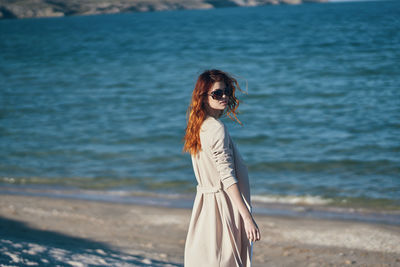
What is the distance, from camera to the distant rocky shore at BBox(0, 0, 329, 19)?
110 m

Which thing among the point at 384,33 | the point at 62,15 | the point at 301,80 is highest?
the point at 62,15

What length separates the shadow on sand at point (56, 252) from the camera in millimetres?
Answer: 4988

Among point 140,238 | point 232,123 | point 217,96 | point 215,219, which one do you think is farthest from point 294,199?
point 232,123

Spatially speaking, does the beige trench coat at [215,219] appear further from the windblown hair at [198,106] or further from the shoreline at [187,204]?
the shoreline at [187,204]

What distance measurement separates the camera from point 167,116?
1600 centimetres

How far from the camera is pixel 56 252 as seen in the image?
17.8ft

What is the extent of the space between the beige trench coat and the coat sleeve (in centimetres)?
5

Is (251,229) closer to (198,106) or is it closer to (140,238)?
(198,106)

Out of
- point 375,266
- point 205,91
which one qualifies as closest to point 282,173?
point 375,266

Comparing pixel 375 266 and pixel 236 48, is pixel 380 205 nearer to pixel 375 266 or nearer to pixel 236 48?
pixel 375 266

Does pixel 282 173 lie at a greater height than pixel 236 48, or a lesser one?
lesser

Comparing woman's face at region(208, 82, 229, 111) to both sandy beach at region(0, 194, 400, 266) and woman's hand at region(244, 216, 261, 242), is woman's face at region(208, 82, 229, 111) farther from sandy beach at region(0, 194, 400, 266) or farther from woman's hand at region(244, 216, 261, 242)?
sandy beach at region(0, 194, 400, 266)

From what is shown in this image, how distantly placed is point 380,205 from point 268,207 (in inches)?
70.2

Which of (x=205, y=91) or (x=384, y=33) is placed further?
(x=384, y=33)
